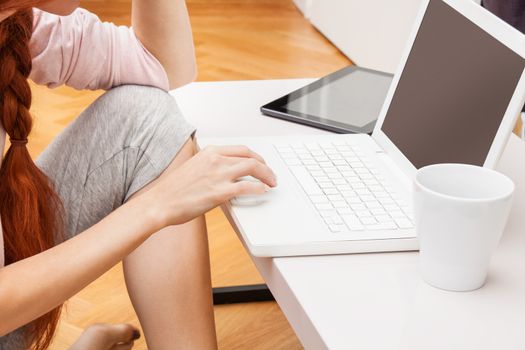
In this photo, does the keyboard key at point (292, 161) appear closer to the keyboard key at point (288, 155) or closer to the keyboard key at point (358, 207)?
the keyboard key at point (288, 155)

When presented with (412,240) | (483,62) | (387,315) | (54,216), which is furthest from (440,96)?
(54,216)

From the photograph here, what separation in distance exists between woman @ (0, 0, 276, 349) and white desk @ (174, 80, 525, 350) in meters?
0.13

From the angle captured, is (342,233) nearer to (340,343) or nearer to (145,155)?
(340,343)

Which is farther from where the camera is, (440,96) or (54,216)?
(54,216)

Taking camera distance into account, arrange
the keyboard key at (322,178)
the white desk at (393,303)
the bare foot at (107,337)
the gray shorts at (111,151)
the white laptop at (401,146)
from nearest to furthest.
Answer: the white desk at (393,303) → the white laptop at (401,146) → the keyboard key at (322,178) → the gray shorts at (111,151) → the bare foot at (107,337)

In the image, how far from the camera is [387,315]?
711mm

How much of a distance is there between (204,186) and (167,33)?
1.31 feet

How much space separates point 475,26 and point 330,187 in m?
0.23

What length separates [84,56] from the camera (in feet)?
3.74

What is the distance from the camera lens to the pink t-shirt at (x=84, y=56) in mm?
1122

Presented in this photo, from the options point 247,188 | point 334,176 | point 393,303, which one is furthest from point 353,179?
point 393,303

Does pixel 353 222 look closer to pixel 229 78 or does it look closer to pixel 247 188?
pixel 247 188

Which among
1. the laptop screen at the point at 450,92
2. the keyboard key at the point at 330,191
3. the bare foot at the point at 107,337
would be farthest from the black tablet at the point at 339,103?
the bare foot at the point at 107,337

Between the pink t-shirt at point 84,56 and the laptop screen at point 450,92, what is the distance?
1.13ft
